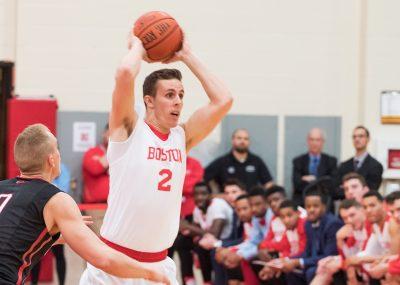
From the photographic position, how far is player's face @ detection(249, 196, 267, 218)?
10281mm

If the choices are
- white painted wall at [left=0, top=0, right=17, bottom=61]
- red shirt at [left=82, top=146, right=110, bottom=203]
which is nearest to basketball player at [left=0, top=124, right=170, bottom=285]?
red shirt at [left=82, top=146, right=110, bottom=203]

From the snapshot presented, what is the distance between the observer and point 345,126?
13.1 m

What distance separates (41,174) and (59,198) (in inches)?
7.4

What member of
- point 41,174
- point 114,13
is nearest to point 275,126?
point 114,13

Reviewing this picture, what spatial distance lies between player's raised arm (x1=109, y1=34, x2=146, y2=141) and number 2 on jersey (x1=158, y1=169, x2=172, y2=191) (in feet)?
0.94

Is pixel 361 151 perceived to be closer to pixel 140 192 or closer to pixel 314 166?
pixel 314 166

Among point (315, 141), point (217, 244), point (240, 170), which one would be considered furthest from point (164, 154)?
point (315, 141)

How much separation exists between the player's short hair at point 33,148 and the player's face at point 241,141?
8.34m

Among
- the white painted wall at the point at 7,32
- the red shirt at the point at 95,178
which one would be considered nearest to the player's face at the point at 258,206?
the red shirt at the point at 95,178

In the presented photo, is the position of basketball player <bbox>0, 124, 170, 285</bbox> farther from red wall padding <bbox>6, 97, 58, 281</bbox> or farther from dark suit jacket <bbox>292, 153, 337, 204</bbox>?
red wall padding <bbox>6, 97, 58, 281</bbox>

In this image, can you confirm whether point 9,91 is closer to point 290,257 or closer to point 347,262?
point 290,257

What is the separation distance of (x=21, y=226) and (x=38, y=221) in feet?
0.25

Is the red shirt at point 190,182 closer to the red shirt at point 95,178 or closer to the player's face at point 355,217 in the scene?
the red shirt at point 95,178

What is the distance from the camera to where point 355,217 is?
8.80 metres
